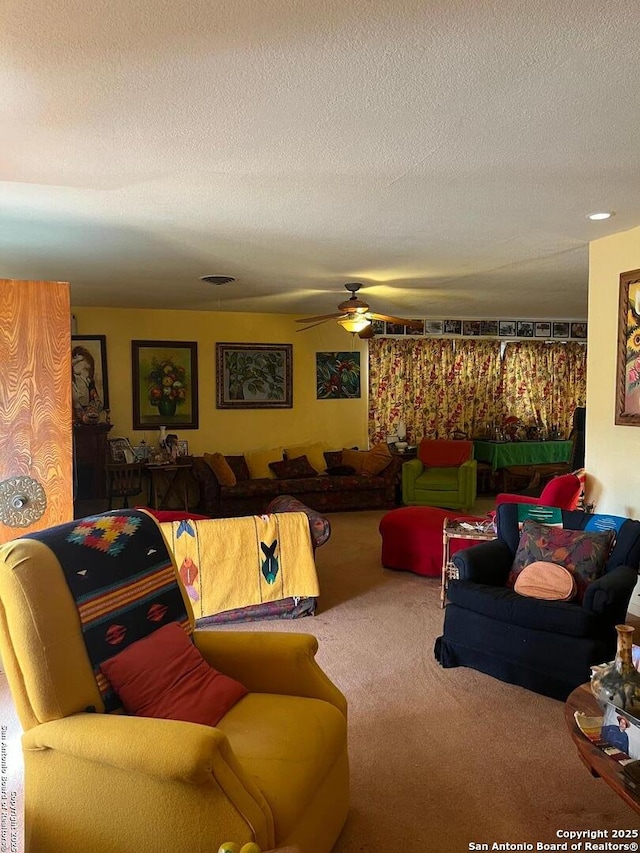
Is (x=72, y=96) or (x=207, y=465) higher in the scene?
(x=72, y=96)

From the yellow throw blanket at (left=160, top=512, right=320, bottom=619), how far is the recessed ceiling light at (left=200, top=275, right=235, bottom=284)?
240cm

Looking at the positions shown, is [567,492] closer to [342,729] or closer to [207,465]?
[342,729]

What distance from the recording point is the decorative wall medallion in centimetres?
323

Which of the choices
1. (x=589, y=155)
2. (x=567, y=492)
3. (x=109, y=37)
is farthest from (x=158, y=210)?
(x=567, y=492)

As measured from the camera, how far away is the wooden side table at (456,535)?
4.15 m

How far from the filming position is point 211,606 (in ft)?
12.5

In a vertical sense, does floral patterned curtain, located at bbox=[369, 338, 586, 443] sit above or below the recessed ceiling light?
below

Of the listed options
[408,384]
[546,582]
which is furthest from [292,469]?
[546,582]

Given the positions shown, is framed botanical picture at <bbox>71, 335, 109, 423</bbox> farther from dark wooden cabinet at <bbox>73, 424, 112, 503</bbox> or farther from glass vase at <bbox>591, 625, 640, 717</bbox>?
glass vase at <bbox>591, 625, 640, 717</bbox>

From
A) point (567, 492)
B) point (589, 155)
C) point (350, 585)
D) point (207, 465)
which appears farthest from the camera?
point (207, 465)

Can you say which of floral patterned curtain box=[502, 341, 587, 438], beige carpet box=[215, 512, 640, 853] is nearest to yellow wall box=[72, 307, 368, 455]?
floral patterned curtain box=[502, 341, 587, 438]

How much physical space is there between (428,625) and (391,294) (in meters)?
3.66

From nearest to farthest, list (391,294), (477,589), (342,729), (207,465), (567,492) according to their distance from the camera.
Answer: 1. (342,729)
2. (477,589)
3. (567,492)
4. (391,294)
5. (207,465)

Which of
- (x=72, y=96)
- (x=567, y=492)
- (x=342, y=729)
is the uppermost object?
(x=72, y=96)
